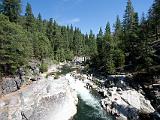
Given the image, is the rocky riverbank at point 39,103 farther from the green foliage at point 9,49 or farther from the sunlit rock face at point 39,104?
the green foliage at point 9,49

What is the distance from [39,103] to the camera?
33.1 m

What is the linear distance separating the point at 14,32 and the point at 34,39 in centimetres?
2323

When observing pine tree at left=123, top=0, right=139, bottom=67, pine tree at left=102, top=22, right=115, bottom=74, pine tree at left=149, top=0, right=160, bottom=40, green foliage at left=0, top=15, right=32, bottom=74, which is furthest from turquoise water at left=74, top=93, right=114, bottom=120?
pine tree at left=149, top=0, right=160, bottom=40

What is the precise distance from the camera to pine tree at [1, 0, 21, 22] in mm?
54406

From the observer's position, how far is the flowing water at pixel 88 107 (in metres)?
34.0

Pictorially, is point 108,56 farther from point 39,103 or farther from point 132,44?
point 39,103

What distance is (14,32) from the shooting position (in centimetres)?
4106

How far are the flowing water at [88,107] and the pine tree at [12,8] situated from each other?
24867 millimetres

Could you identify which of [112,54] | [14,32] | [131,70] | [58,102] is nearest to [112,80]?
[131,70]

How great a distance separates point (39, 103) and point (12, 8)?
1250 inches

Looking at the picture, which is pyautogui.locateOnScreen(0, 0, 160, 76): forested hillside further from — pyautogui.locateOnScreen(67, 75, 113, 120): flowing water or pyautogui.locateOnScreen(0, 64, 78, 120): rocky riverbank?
pyautogui.locateOnScreen(67, 75, 113, 120): flowing water

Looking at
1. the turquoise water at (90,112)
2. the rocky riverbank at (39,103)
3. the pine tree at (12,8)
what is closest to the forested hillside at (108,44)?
the pine tree at (12,8)

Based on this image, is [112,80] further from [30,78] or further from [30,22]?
[30,22]

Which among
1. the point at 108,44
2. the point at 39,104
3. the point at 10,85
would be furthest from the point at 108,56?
the point at 39,104
